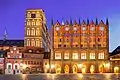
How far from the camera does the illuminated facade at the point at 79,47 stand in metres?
128

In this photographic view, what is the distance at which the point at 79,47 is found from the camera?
130 m

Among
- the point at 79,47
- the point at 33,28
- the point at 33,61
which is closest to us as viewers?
the point at 79,47

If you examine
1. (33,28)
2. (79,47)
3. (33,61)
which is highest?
(33,28)

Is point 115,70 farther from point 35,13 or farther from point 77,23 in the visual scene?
point 35,13

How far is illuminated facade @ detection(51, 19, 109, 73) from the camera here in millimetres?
128125

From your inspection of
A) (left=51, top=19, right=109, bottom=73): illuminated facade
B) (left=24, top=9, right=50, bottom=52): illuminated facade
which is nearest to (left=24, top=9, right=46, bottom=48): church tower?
(left=24, top=9, right=50, bottom=52): illuminated facade

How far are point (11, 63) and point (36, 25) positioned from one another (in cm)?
3382

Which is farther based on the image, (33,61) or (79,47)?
(33,61)

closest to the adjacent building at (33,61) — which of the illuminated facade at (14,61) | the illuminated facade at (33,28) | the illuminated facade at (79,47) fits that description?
the illuminated facade at (14,61)

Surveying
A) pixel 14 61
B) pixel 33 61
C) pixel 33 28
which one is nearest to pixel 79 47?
pixel 33 61

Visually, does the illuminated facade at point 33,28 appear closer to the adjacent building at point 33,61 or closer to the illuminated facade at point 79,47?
the adjacent building at point 33,61

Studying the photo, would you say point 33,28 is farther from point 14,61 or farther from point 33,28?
point 14,61

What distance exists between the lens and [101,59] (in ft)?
418

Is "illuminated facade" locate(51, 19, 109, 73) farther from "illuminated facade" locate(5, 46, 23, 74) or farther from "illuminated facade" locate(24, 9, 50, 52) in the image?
"illuminated facade" locate(24, 9, 50, 52)
